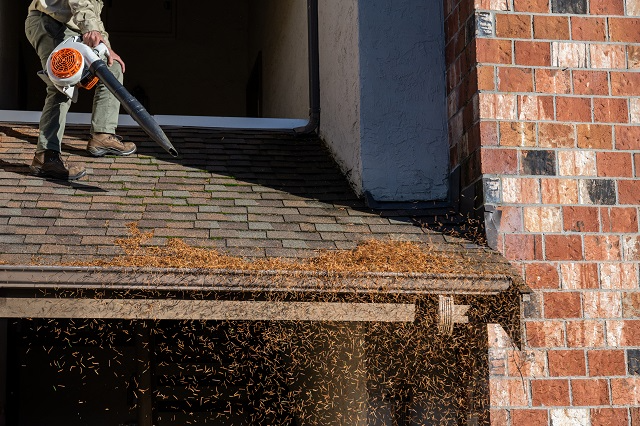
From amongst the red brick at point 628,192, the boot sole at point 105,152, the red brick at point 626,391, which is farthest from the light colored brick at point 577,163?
the boot sole at point 105,152

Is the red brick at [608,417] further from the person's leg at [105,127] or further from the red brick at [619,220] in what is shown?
the person's leg at [105,127]

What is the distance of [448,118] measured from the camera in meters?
7.28

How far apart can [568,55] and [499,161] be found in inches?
36.7

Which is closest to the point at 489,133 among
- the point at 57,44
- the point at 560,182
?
the point at 560,182

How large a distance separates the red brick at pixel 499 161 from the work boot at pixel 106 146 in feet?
8.70

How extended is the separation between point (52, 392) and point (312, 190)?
10.5 feet

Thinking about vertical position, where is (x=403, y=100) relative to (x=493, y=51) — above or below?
below

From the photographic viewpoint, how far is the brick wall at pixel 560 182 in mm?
6109

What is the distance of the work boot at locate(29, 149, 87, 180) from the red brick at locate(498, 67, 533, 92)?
116 inches

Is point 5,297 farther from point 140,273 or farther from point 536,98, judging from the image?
point 536,98

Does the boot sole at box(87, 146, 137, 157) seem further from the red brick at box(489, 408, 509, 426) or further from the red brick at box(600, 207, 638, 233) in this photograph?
the red brick at box(600, 207, 638, 233)

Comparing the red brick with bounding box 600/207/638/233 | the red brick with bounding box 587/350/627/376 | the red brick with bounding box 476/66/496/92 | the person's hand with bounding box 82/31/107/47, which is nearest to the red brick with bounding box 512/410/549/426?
the red brick with bounding box 587/350/627/376

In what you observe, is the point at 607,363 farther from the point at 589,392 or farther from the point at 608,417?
the point at 608,417

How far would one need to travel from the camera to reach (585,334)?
20.3ft
